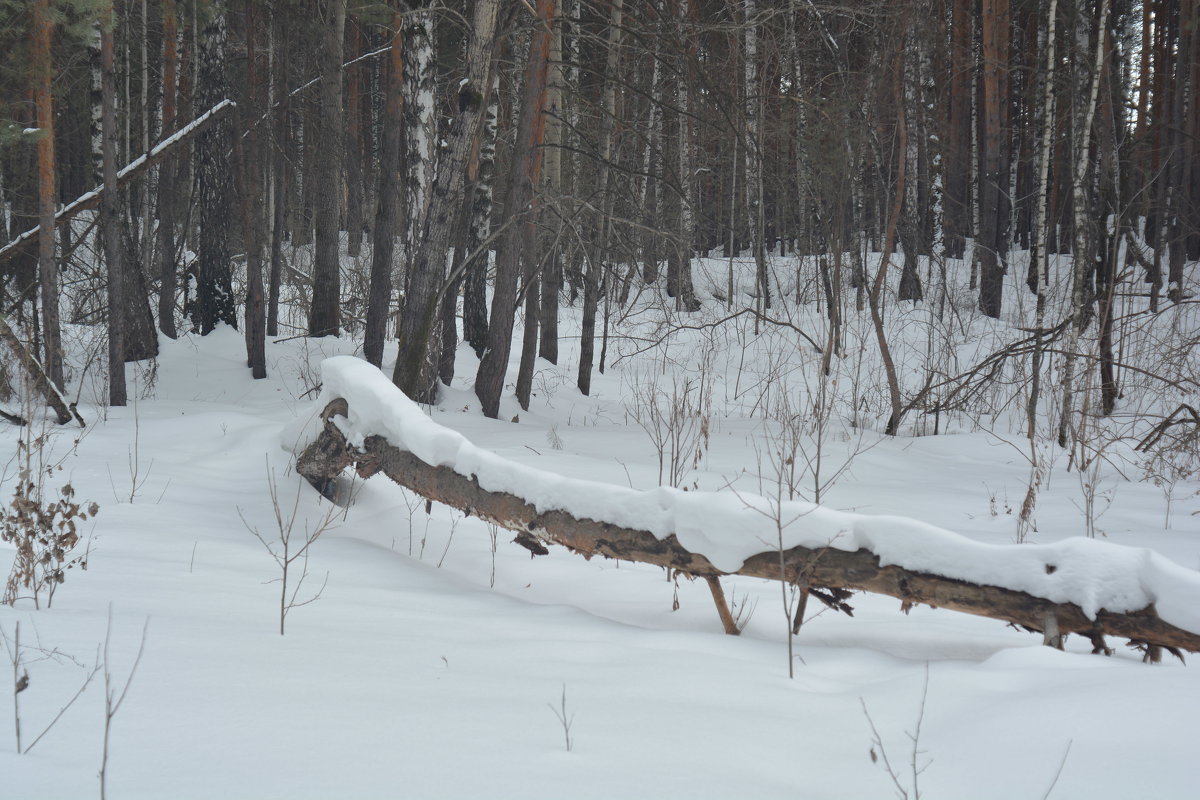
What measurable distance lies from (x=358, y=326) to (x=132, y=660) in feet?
36.9

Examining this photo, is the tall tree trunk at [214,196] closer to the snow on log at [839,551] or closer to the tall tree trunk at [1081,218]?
the snow on log at [839,551]

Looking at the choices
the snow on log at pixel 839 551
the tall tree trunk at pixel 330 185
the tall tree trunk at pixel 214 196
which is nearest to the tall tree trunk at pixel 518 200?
the tall tree trunk at pixel 330 185

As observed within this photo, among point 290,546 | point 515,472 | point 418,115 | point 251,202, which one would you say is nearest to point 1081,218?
point 418,115

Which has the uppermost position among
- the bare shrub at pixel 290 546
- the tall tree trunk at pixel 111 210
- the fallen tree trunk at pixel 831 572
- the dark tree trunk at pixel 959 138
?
the dark tree trunk at pixel 959 138

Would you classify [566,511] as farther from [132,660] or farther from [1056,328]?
[1056,328]

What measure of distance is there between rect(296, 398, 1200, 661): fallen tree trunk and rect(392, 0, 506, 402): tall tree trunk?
2.84 meters

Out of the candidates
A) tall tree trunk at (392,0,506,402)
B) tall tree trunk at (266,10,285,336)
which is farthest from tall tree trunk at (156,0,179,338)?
tall tree trunk at (392,0,506,402)

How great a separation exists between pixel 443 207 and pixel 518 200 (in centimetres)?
126

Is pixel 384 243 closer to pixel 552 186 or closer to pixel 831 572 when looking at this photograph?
pixel 552 186

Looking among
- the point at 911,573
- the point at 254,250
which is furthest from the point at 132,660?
the point at 254,250

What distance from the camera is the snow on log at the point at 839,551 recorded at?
2432mm

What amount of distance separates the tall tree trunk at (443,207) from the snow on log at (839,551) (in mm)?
2916

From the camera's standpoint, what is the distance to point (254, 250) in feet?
30.1

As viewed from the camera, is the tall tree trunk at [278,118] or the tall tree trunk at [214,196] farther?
the tall tree trunk at [278,118]
